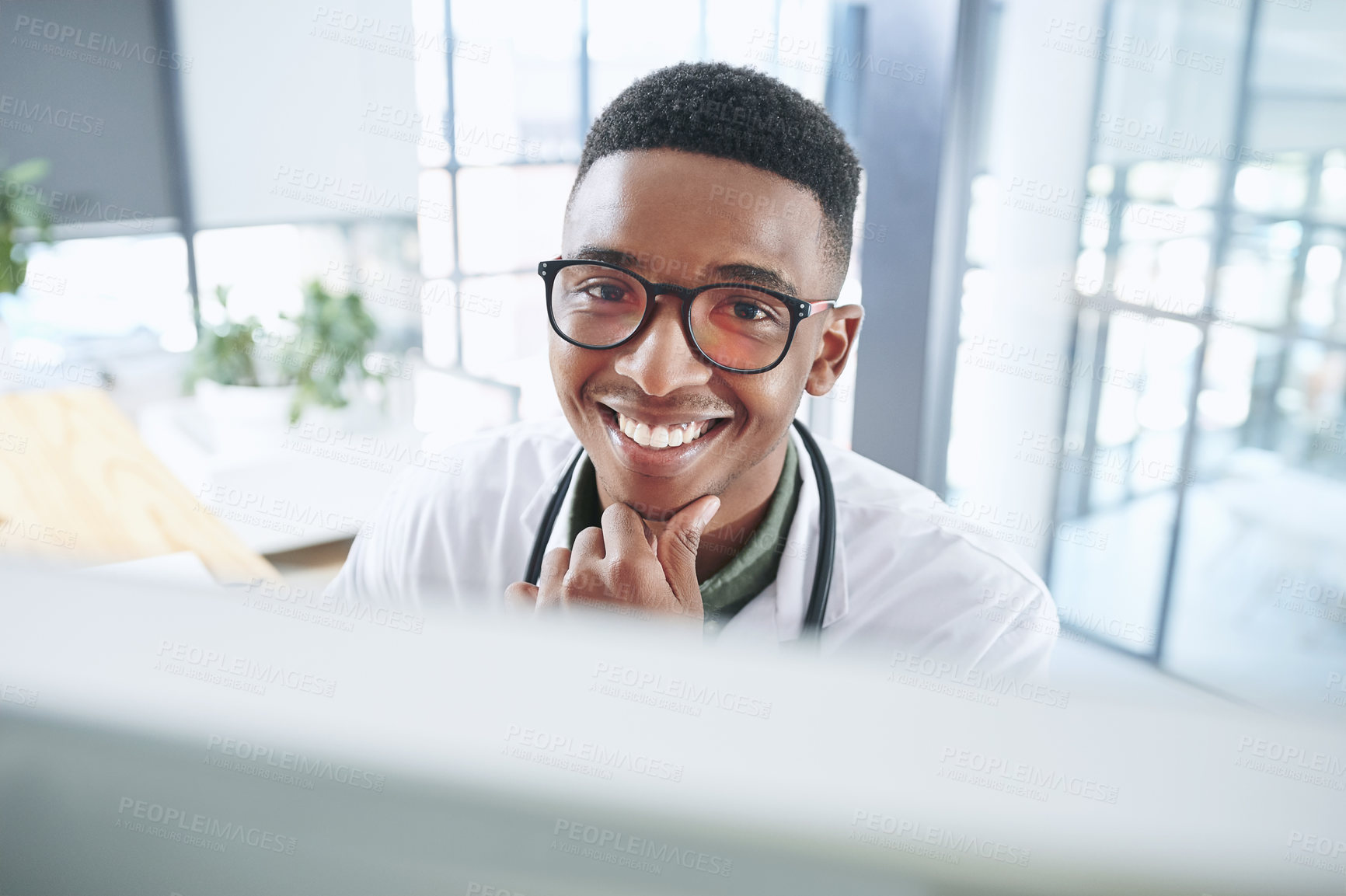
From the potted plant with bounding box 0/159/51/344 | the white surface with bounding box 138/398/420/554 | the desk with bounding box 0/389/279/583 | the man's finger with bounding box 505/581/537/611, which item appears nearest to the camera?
the man's finger with bounding box 505/581/537/611

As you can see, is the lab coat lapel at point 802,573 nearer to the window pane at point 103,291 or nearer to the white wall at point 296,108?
the white wall at point 296,108

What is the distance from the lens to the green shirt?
0.91 meters

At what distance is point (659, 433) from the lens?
0.85 metres

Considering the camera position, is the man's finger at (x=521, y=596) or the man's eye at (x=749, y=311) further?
the man's eye at (x=749, y=311)

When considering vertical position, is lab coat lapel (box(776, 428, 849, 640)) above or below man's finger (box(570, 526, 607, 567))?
below

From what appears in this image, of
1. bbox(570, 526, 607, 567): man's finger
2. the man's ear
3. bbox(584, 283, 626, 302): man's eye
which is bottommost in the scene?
→ bbox(570, 526, 607, 567): man's finger

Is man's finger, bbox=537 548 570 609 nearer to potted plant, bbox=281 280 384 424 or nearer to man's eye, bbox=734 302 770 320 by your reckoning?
man's eye, bbox=734 302 770 320

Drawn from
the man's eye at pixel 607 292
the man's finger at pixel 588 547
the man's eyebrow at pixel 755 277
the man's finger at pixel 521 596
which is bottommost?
the man's finger at pixel 521 596

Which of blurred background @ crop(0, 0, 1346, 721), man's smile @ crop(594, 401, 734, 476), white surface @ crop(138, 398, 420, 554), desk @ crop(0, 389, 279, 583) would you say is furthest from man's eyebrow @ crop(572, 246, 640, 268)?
white surface @ crop(138, 398, 420, 554)

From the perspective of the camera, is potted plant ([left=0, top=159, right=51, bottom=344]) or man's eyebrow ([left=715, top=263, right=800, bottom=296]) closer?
man's eyebrow ([left=715, top=263, right=800, bottom=296])

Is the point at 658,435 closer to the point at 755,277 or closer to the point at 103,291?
the point at 755,277

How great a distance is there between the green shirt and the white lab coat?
1cm

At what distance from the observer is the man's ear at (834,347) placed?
0.93m

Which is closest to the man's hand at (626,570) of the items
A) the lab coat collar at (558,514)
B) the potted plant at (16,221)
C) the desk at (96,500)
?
the lab coat collar at (558,514)
